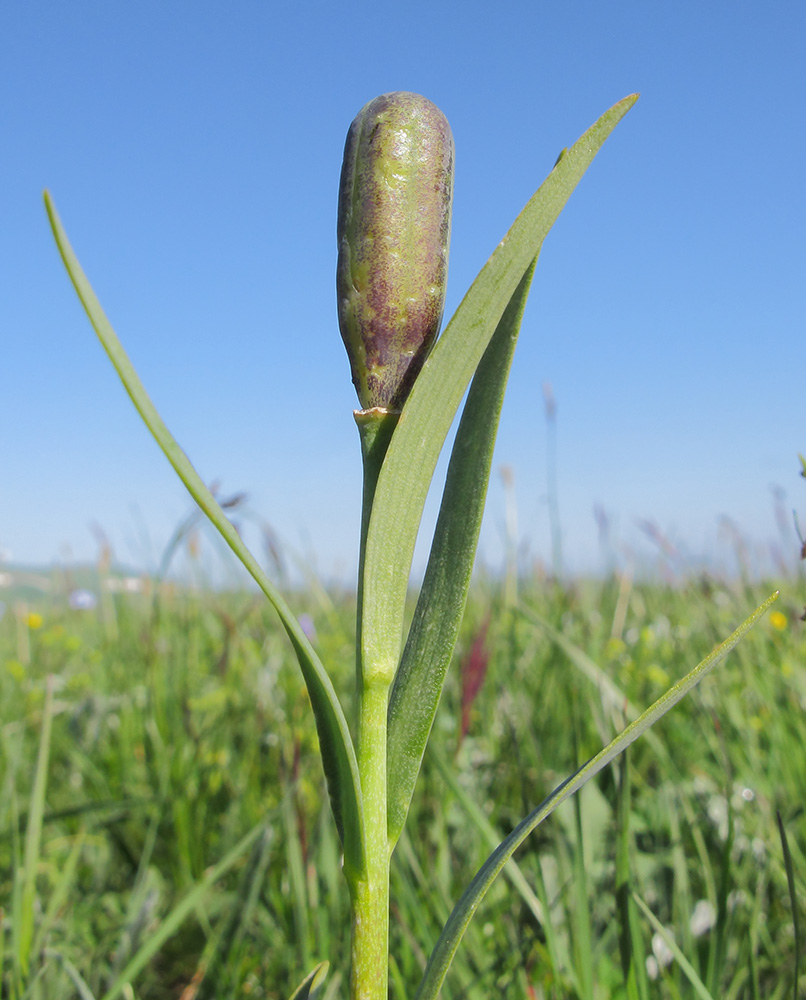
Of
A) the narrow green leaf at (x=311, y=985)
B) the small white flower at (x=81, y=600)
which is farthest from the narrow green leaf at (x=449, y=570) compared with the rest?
the small white flower at (x=81, y=600)

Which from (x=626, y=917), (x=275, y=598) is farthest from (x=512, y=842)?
(x=626, y=917)

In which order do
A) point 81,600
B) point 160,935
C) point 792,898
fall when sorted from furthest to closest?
point 81,600 < point 160,935 < point 792,898

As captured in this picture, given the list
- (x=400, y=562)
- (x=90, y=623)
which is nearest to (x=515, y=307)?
(x=400, y=562)

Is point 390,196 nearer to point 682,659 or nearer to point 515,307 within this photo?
point 515,307

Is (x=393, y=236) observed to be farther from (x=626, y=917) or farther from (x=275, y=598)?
(x=626, y=917)

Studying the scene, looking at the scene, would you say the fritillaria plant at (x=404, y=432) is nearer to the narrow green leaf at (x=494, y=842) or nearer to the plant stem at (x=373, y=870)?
the plant stem at (x=373, y=870)

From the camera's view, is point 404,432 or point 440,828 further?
point 440,828

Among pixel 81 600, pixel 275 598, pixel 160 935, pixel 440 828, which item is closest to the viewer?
pixel 275 598
